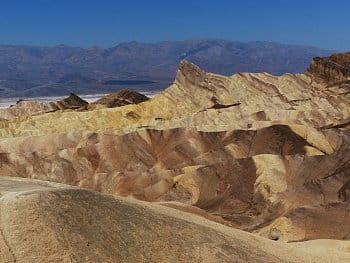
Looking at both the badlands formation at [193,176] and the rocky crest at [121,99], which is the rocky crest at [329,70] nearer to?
the badlands formation at [193,176]

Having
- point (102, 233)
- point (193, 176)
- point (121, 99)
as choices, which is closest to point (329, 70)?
point (121, 99)

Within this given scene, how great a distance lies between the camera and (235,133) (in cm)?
4450

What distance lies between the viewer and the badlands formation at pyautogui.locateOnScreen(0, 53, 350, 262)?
14.9 meters

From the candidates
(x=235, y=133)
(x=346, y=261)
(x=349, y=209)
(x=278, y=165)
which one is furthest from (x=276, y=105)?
(x=346, y=261)

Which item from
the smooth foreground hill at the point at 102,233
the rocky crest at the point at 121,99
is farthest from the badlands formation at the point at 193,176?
the rocky crest at the point at 121,99

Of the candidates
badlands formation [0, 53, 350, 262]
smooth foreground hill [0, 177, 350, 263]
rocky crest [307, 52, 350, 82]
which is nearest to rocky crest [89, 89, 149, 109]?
badlands formation [0, 53, 350, 262]

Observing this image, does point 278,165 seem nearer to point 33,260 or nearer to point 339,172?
point 339,172

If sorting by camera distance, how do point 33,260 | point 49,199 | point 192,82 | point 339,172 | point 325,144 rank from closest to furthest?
point 33,260 → point 49,199 → point 339,172 → point 325,144 → point 192,82

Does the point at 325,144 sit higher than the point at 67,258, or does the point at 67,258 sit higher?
the point at 67,258

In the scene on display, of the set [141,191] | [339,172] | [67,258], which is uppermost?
[67,258]

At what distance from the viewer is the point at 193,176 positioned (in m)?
36.3

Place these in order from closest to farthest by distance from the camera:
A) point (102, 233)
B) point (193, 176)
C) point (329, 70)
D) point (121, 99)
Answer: point (102, 233)
point (193, 176)
point (329, 70)
point (121, 99)

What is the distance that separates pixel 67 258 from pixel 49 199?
1.91 metres

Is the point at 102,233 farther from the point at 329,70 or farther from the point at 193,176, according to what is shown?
the point at 329,70
